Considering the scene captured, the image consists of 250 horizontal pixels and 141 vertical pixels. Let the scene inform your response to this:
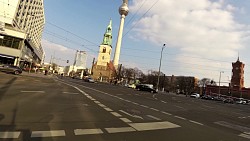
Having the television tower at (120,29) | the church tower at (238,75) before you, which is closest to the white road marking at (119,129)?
the television tower at (120,29)

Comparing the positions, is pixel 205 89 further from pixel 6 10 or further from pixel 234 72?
pixel 6 10

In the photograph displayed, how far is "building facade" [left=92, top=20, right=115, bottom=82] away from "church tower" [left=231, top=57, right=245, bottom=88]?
57.1 m

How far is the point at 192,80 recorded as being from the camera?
403 feet

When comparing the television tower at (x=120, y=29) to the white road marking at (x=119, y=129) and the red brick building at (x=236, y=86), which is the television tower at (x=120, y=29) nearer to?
the red brick building at (x=236, y=86)

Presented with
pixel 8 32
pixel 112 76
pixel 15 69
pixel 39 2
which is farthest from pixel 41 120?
pixel 112 76

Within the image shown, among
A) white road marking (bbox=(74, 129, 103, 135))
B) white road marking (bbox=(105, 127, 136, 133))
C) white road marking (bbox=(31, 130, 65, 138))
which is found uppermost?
white road marking (bbox=(105, 127, 136, 133))

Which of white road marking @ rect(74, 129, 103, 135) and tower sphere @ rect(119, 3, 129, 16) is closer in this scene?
white road marking @ rect(74, 129, 103, 135)

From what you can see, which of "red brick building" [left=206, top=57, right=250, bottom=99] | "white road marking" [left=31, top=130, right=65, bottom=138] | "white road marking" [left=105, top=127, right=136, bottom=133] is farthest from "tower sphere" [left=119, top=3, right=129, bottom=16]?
"white road marking" [left=31, top=130, right=65, bottom=138]

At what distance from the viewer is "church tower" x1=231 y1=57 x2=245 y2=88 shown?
12314cm

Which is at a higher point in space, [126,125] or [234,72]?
[234,72]

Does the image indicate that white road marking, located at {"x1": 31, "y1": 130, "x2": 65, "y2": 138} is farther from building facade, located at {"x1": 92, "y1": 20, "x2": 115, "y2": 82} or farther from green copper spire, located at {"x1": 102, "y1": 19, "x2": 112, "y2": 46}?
green copper spire, located at {"x1": 102, "y1": 19, "x2": 112, "y2": 46}

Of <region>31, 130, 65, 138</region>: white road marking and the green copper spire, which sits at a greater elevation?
the green copper spire

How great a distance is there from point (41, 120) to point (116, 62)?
11467 cm

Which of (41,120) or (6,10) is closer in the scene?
(41,120)
